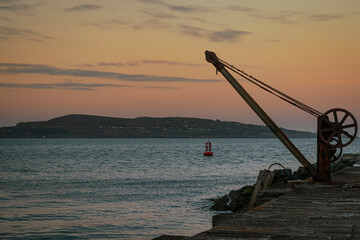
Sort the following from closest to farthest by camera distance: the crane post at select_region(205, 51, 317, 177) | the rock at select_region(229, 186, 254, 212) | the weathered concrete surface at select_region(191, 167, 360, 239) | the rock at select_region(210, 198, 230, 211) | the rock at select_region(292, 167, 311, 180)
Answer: the weathered concrete surface at select_region(191, 167, 360, 239)
the crane post at select_region(205, 51, 317, 177)
the rock at select_region(229, 186, 254, 212)
the rock at select_region(210, 198, 230, 211)
the rock at select_region(292, 167, 311, 180)

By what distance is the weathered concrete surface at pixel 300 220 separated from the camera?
7.16 metres

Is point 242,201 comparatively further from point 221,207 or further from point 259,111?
point 259,111

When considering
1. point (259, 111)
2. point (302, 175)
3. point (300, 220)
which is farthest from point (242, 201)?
point (300, 220)

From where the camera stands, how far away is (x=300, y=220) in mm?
8461

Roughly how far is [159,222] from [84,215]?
3.94 m

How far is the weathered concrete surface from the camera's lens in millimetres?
7156

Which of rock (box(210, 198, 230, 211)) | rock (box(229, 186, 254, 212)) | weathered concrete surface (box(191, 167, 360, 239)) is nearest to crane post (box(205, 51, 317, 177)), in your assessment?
rock (box(229, 186, 254, 212))

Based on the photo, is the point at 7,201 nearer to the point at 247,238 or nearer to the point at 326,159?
the point at 326,159

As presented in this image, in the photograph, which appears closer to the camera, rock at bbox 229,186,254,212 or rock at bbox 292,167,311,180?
rock at bbox 229,186,254,212

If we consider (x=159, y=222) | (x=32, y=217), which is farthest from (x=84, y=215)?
(x=159, y=222)

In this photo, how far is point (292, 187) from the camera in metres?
14.5

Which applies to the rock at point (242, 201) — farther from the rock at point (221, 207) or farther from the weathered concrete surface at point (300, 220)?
the weathered concrete surface at point (300, 220)

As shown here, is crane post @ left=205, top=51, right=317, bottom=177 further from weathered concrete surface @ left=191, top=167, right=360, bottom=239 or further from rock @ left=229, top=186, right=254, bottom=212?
weathered concrete surface @ left=191, top=167, right=360, bottom=239

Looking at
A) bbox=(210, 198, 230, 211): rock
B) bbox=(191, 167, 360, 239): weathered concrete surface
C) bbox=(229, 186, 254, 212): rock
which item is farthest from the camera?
bbox=(210, 198, 230, 211): rock
